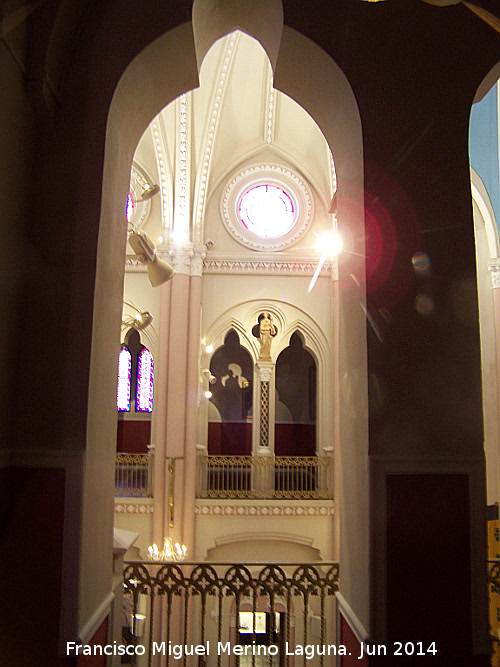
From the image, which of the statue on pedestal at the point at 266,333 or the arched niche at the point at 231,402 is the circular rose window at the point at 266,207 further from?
→ the arched niche at the point at 231,402

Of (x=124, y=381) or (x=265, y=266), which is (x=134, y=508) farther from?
(x=265, y=266)

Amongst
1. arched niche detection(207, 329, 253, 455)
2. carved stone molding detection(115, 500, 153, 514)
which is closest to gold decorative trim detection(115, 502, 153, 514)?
carved stone molding detection(115, 500, 153, 514)

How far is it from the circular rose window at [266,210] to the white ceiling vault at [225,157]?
28 centimetres

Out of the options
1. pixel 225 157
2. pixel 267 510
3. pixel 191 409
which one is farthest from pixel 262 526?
pixel 225 157

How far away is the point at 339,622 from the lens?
11.9 feet

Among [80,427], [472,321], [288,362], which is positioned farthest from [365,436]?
[288,362]

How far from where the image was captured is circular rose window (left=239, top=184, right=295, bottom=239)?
39.5 ft

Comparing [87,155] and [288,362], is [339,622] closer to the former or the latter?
[87,155]

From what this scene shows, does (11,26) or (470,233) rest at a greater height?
(11,26)

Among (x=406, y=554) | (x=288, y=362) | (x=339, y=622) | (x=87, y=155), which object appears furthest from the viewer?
(x=288, y=362)

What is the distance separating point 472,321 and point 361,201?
1021mm

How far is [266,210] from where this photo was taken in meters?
12.2

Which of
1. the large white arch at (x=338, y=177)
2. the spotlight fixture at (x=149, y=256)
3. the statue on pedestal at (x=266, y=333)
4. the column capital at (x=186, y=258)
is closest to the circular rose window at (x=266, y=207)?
the column capital at (x=186, y=258)

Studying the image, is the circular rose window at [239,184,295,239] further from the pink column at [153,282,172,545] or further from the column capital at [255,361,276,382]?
the column capital at [255,361,276,382]
